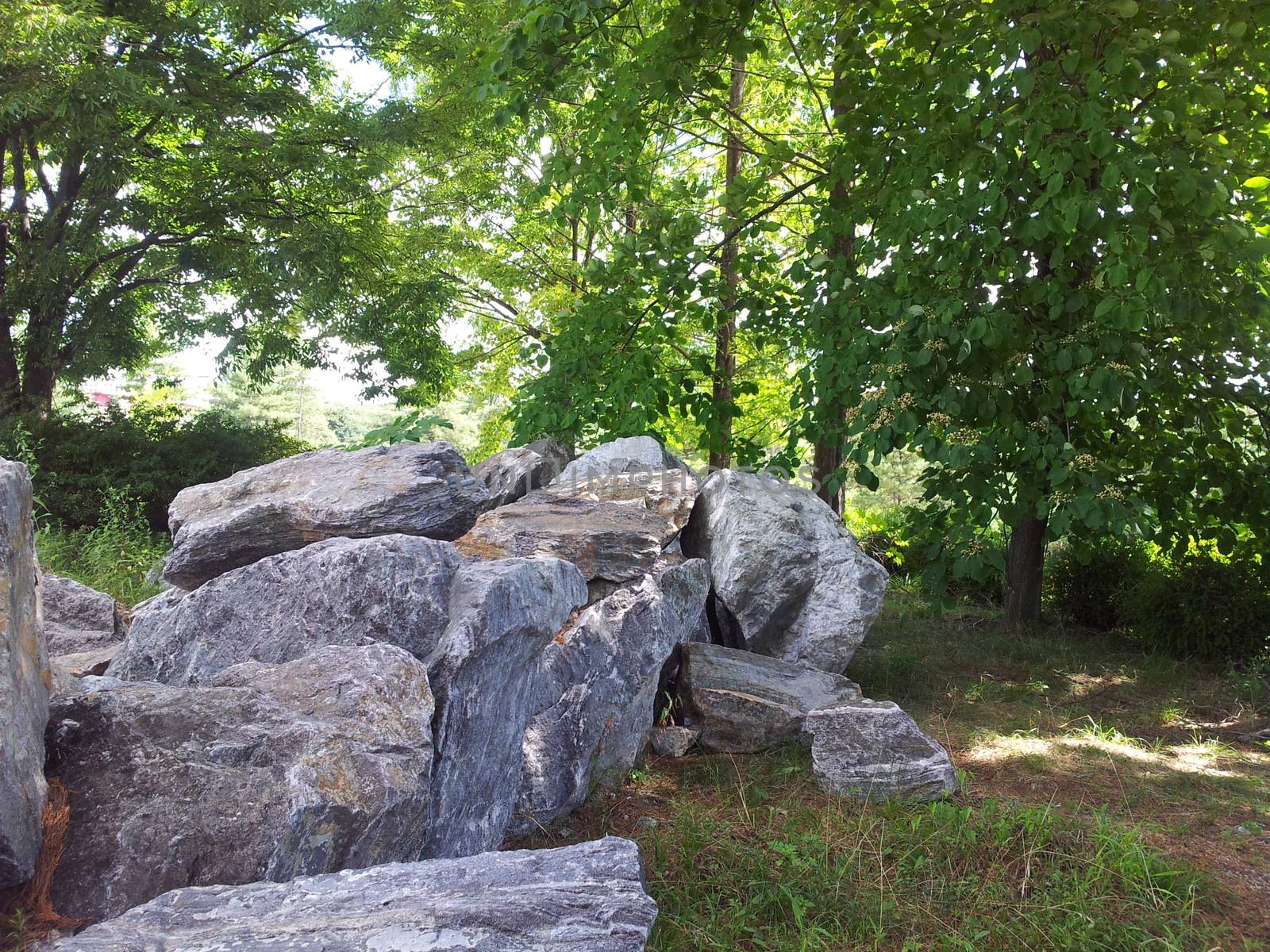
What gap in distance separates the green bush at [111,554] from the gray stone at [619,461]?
3.14 meters

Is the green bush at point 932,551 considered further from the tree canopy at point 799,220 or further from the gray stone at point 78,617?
the gray stone at point 78,617

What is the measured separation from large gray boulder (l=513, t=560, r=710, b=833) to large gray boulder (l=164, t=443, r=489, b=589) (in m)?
1.22

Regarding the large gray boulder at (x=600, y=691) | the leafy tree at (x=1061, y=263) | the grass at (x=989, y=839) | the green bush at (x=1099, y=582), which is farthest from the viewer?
the green bush at (x=1099, y=582)

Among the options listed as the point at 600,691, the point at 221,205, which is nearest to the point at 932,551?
the point at 600,691

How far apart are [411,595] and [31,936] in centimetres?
159

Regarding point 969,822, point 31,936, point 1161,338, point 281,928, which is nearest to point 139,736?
point 31,936

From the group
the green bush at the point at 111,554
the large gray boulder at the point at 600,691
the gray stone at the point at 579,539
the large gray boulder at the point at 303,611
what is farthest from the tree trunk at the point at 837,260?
the green bush at the point at 111,554

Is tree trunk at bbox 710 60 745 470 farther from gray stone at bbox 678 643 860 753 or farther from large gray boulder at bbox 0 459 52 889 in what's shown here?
large gray boulder at bbox 0 459 52 889

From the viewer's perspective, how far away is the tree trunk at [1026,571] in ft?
26.1

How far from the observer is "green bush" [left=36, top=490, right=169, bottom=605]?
23.2 ft

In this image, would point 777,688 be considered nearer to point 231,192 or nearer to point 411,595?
point 411,595

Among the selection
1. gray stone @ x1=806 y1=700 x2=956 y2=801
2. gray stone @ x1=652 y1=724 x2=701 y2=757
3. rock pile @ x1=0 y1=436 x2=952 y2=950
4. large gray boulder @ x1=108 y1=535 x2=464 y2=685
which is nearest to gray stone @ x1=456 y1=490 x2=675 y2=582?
rock pile @ x1=0 y1=436 x2=952 y2=950

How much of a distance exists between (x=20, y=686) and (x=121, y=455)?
9.81 meters

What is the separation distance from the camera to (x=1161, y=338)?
665cm
